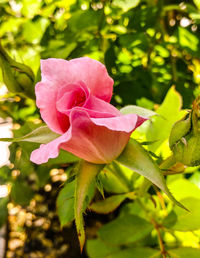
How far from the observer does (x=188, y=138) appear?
379 mm

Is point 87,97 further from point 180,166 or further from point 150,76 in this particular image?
point 150,76

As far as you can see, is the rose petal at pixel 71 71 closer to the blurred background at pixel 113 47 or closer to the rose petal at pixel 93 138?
the rose petal at pixel 93 138

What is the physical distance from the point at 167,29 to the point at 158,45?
182mm

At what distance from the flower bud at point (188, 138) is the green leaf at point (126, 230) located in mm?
326

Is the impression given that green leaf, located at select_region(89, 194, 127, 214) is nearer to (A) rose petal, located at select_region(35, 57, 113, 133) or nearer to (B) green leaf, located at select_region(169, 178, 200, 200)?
(B) green leaf, located at select_region(169, 178, 200, 200)

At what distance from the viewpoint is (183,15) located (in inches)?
35.9

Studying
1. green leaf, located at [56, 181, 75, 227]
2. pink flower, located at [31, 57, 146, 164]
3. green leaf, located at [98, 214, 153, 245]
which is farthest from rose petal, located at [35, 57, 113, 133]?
green leaf, located at [98, 214, 153, 245]

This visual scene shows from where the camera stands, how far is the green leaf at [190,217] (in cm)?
57

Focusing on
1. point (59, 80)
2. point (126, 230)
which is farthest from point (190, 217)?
point (59, 80)

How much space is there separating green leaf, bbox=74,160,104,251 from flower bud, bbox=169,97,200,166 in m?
0.09

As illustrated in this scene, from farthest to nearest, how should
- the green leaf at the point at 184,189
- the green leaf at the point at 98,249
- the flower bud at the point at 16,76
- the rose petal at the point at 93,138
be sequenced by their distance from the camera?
the green leaf at the point at 98,249 → the green leaf at the point at 184,189 → the flower bud at the point at 16,76 → the rose petal at the point at 93,138

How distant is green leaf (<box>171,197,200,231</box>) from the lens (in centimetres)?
57

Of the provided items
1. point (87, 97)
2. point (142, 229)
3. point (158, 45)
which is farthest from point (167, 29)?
point (87, 97)

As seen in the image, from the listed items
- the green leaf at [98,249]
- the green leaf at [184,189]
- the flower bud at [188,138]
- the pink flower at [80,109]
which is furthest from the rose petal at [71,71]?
the green leaf at [98,249]
